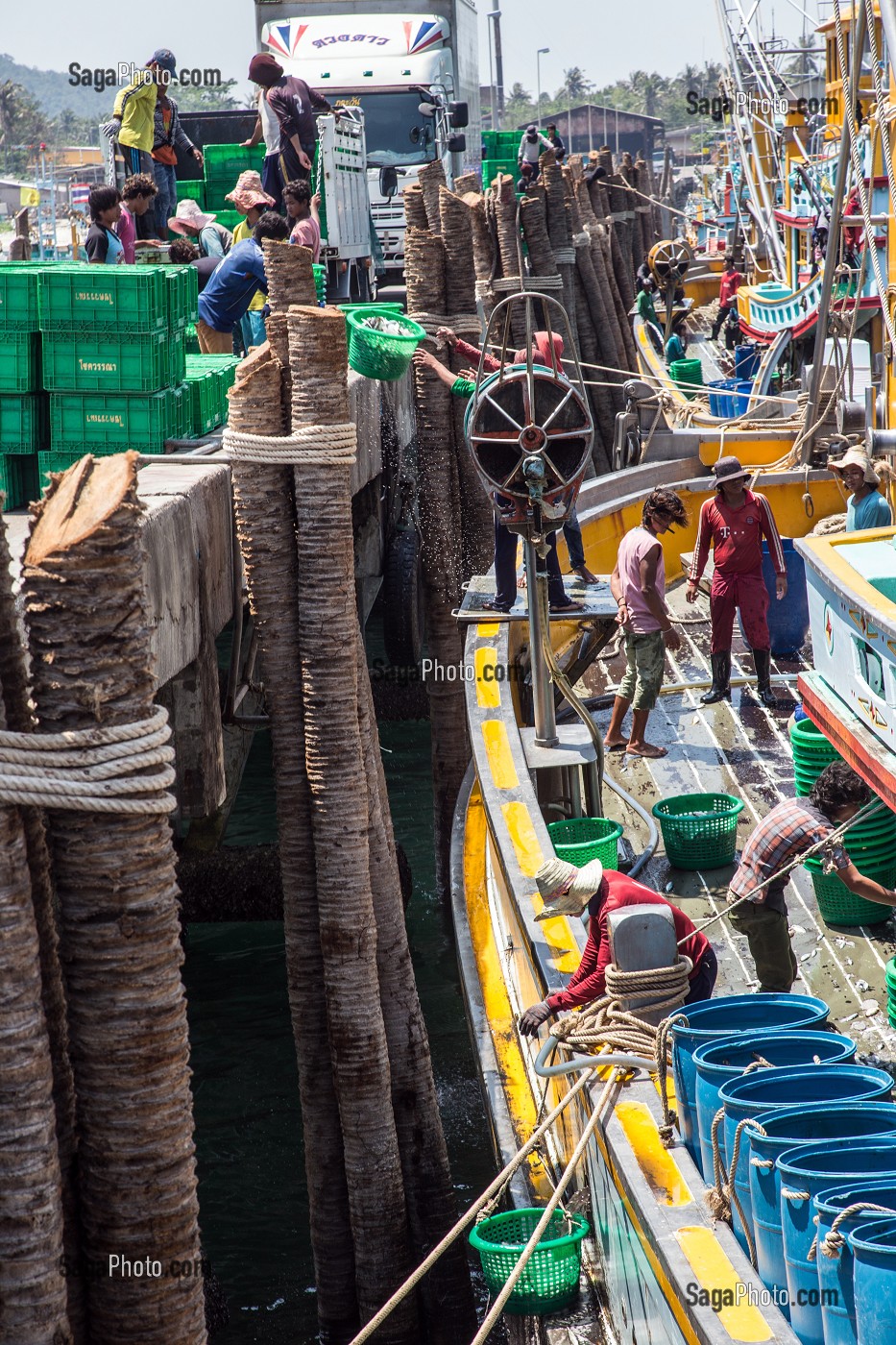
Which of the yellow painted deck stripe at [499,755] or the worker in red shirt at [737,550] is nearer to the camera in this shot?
the yellow painted deck stripe at [499,755]

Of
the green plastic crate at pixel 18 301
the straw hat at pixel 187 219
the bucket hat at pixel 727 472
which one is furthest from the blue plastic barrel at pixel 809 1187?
the straw hat at pixel 187 219

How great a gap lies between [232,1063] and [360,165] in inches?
474

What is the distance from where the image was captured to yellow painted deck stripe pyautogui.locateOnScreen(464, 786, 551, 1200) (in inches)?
243

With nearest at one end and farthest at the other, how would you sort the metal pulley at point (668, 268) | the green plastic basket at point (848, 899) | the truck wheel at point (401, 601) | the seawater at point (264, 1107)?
the green plastic basket at point (848, 899)
the seawater at point (264, 1107)
the truck wheel at point (401, 601)
the metal pulley at point (668, 268)

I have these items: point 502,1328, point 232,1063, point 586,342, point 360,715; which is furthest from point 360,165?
point 502,1328

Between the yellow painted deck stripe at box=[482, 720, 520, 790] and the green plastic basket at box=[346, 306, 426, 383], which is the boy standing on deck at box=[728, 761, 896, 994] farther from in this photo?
the green plastic basket at box=[346, 306, 426, 383]

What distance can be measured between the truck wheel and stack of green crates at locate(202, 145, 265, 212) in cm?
721

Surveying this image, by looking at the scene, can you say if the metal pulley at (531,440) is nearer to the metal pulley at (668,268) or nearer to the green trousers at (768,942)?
the green trousers at (768,942)

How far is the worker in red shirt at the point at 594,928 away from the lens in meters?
4.96

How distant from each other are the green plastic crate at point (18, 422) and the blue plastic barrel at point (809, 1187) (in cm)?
535

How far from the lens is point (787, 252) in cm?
2838

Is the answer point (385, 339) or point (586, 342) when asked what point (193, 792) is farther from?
point (586, 342)

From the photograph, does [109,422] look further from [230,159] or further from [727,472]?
[230,159]

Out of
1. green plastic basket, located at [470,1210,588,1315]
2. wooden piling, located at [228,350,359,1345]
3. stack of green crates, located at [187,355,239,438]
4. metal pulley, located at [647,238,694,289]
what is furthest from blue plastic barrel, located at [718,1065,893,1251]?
metal pulley, located at [647,238,694,289]
